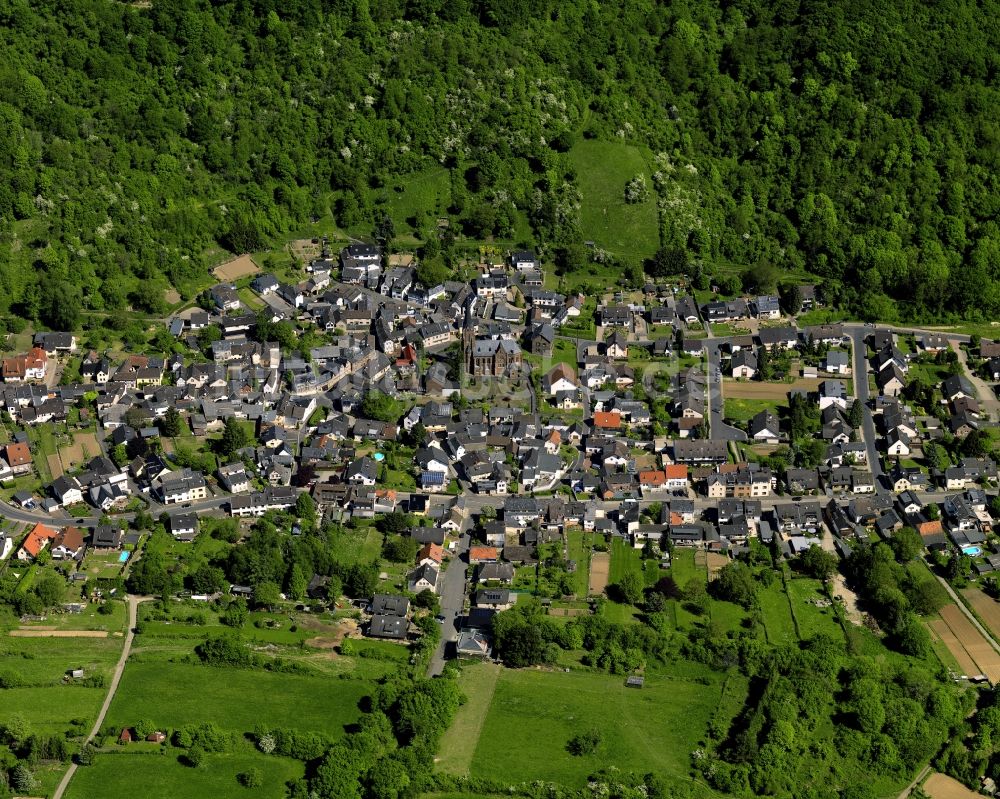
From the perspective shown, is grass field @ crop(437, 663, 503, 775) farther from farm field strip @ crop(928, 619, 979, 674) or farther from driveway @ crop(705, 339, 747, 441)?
driveway @ crop(705, 339, 747, 441)

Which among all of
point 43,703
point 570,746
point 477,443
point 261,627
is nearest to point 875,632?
point 570,746

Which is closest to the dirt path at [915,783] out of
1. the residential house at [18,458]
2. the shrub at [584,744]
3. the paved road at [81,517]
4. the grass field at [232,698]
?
the shrub at [584,744]

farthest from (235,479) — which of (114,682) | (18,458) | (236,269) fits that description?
(236,269)

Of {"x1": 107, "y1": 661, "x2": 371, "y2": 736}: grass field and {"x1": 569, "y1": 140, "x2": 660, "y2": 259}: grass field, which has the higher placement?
{"x1": 569, "y1": 140, "x2": 660, "y2": 259}: grass field

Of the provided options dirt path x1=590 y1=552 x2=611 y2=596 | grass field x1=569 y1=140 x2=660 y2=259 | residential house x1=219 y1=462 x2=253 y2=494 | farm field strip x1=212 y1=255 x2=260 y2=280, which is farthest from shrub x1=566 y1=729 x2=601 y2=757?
farm field strip x1=212 y1=255 x2=260 y2=280

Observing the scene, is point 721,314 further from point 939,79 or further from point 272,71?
point 272,71

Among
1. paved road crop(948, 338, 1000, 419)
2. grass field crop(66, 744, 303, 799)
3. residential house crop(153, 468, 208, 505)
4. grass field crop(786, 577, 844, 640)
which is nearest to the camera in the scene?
grass field crop(66, 744, 303, 799)

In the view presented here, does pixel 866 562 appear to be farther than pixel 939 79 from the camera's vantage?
No
